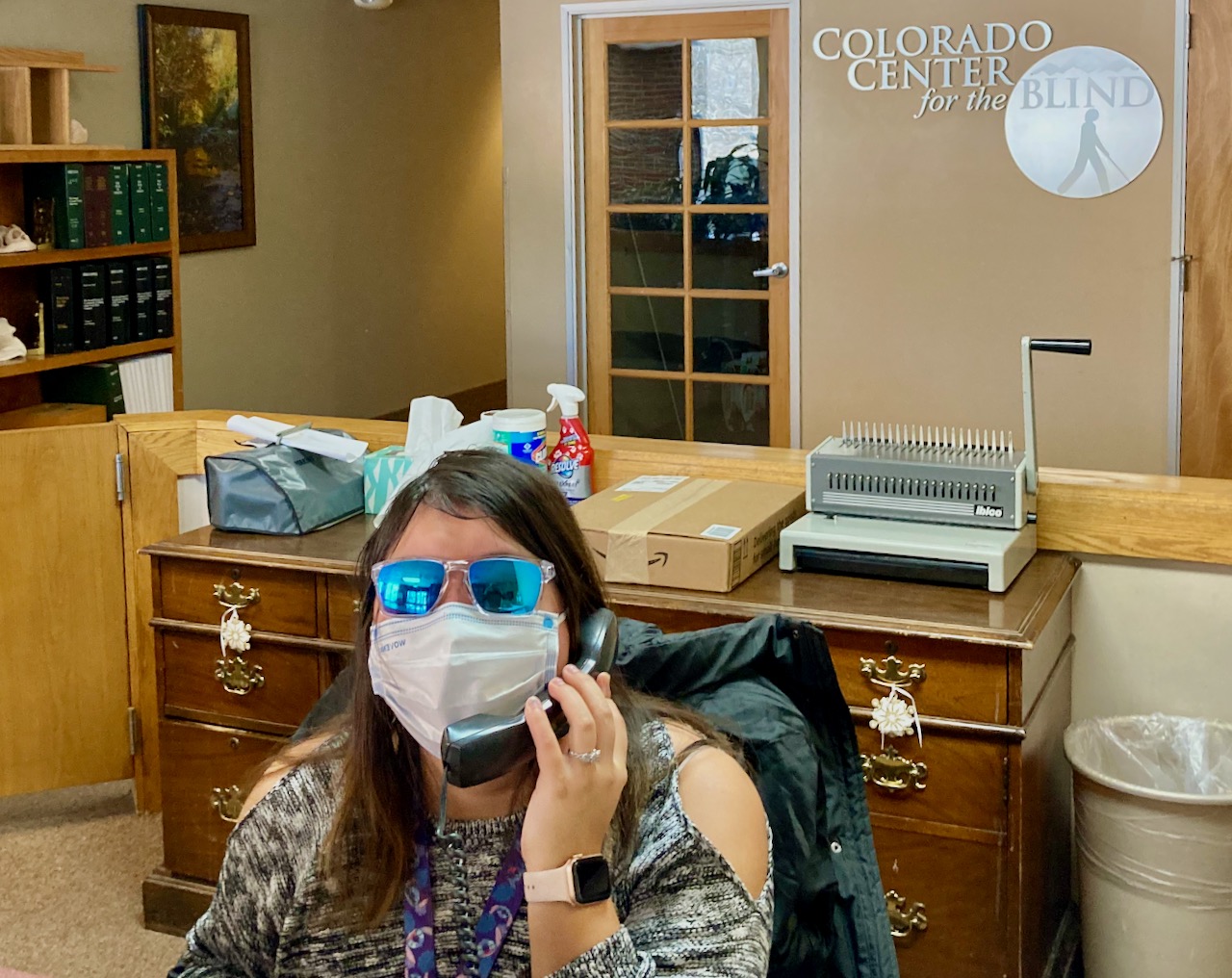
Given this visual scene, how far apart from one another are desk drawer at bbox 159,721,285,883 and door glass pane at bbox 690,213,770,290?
3444mm

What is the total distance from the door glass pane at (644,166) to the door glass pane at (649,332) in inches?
15.7

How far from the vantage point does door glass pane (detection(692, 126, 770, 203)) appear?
5594 mm

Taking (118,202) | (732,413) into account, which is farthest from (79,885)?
(732,413)

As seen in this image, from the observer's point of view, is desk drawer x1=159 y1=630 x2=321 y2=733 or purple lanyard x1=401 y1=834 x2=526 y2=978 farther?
desk drawer x1=159 y1=630 x2=321 y2=733

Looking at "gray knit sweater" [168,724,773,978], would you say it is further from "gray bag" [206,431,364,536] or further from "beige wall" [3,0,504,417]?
"beige wall" [3,0,504,417]

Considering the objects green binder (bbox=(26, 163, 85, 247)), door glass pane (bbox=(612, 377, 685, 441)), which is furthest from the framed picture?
door glass pane (bbox=(612, 377, 685, 441))

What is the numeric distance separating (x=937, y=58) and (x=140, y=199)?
277cm

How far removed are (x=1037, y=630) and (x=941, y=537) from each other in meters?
0.25

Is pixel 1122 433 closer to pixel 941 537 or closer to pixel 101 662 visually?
pixel 941 537

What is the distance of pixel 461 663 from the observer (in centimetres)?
126

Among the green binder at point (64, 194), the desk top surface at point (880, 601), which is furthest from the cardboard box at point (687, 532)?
the green binder at point (64, 194)

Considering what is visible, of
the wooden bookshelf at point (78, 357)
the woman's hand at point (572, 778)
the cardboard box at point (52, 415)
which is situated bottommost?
the woman's hand at point (572, 778)

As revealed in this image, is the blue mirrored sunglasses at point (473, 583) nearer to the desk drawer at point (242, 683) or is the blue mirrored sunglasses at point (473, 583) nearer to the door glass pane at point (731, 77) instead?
the desk drawer at point (242, 683)

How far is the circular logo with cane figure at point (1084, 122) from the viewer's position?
4.97m
